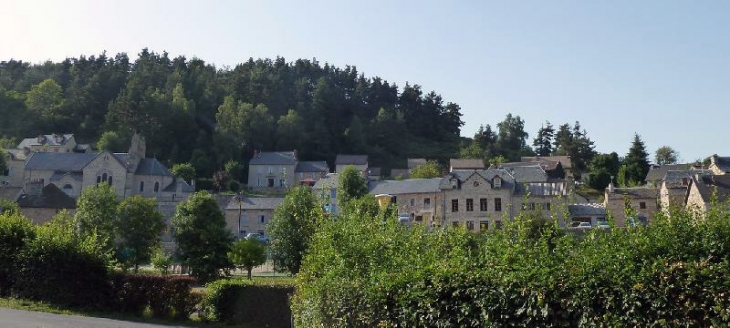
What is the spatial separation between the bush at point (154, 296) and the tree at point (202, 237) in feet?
59.3

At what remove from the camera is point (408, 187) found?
67.9 meters

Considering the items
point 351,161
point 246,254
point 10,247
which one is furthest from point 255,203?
point 10,247

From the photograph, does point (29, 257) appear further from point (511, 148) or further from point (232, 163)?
point (511, 148)

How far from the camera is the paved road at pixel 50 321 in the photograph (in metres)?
17.9

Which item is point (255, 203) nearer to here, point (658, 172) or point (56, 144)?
point (56, 144)

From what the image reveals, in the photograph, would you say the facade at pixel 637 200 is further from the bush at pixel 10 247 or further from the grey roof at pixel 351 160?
the bush at pixel 10 247

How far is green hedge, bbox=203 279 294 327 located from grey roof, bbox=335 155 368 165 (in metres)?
81.0

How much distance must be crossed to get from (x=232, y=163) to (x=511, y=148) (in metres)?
55.3

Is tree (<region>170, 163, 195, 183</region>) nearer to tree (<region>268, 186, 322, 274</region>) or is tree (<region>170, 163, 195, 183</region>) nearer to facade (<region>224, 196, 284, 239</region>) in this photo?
facade (<region>224, 196, 284, 239</region>)

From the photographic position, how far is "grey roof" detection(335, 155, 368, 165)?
349ft

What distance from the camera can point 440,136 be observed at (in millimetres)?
135750

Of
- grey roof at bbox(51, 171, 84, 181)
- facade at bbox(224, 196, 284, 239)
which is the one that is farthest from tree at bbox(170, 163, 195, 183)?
facade at bbox(224, 196, 284, 239)

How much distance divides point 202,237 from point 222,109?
251 feet

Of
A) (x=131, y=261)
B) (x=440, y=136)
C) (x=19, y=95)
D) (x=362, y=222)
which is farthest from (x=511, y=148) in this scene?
(x=362, y=222)
